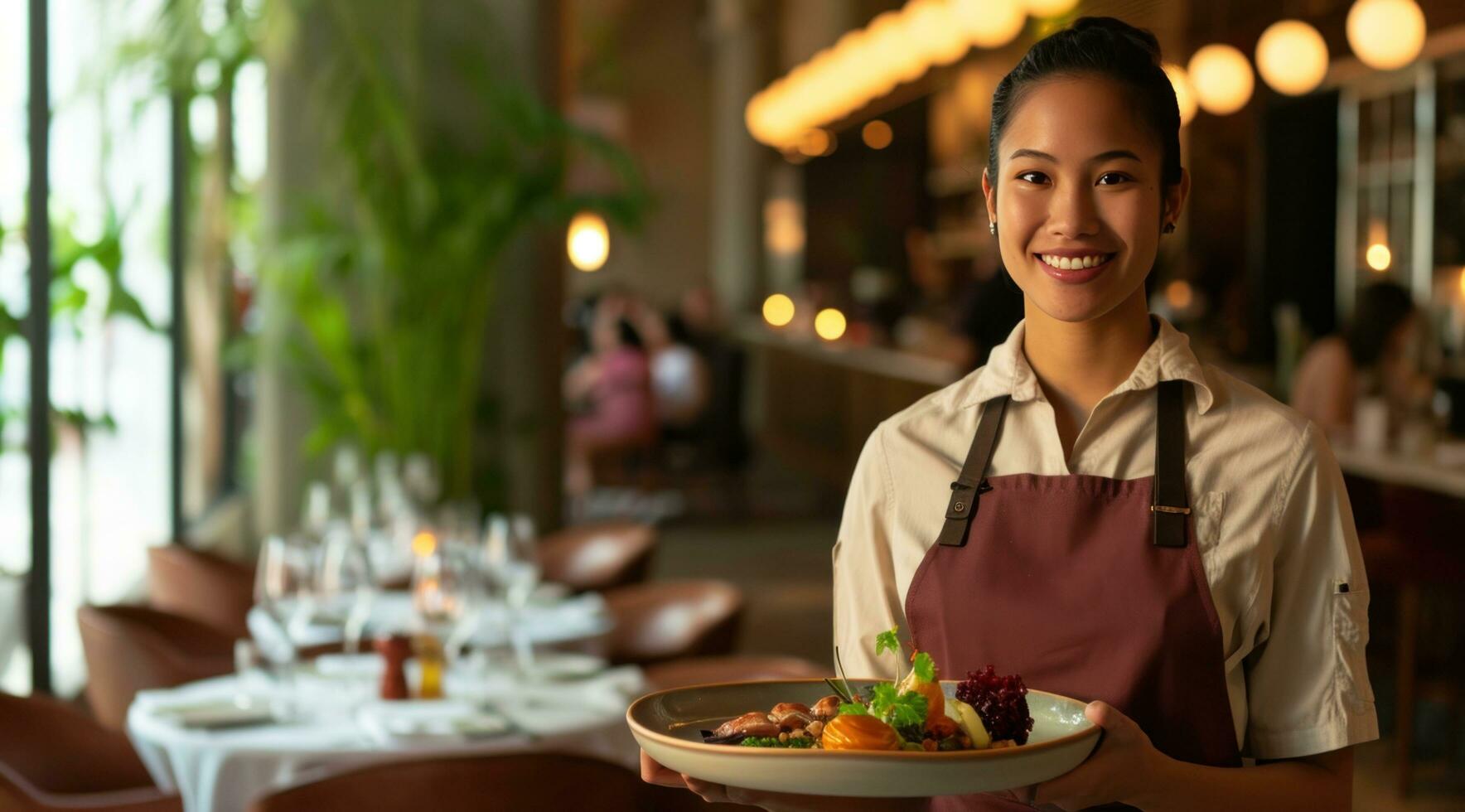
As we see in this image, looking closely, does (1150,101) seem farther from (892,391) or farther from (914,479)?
(892,391)

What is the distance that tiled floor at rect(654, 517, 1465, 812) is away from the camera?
5098 mm

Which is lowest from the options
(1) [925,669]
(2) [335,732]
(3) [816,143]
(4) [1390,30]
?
(2) [335,732]

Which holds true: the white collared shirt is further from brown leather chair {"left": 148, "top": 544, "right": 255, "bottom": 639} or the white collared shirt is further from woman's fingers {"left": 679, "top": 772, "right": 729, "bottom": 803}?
brown leather chair {"left": 148, "top": 544, "right": 255, "bottom": 639}

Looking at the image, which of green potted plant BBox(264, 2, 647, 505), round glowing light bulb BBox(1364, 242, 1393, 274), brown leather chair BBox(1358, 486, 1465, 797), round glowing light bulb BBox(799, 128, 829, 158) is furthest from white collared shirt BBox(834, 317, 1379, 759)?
round glowing light bulb BBox(799, 128, 829, 158)

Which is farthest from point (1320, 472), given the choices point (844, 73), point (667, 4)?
point (667, 4)

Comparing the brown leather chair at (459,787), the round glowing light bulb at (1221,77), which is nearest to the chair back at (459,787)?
the brown leather chair at (459,787)

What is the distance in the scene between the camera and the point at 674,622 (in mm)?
4805

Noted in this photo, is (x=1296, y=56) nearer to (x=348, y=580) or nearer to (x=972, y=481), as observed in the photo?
(x=348, y=580)

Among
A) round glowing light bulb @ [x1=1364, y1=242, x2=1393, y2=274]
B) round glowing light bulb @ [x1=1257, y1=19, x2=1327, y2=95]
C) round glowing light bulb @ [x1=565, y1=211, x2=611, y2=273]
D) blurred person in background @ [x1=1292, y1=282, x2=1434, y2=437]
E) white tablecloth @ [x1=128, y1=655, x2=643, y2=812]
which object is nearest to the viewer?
white tablecloth @ [x1=128, y1=655, x2=643, y2=812]

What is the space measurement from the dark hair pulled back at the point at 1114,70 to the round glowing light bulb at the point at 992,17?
6.61 m

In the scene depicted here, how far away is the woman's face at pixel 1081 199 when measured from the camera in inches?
54.6

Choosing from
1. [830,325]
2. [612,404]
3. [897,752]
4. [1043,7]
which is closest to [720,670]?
[897,752]

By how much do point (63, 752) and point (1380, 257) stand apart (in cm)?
766

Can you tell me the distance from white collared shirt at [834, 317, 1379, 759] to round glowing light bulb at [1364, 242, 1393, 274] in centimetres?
829
